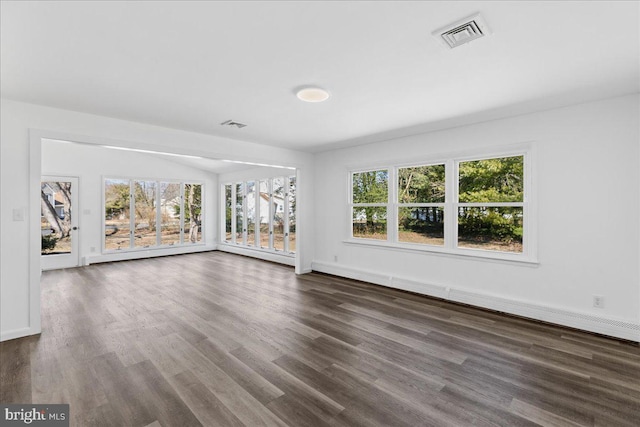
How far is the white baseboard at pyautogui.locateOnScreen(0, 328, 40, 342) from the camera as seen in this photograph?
124 inches

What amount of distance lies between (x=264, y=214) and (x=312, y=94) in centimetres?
555

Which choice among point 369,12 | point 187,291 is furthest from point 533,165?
point 187,291

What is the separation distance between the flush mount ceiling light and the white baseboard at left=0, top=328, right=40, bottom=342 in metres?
3.84

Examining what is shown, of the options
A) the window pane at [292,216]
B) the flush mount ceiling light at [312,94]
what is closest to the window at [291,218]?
the window pane at [292,216]

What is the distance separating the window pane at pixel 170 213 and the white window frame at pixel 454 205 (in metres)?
5.68

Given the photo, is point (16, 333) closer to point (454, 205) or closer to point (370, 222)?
point (370, 222)

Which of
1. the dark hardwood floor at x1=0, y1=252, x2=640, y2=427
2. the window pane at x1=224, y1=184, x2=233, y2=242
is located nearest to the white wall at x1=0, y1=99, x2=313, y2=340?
the dark hardwood floor at x1=0, y1=252, x2=640, y2=427

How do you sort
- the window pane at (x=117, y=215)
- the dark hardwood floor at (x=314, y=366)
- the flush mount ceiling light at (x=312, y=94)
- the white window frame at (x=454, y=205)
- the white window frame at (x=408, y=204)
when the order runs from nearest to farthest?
1. the dark hardwood floor at (x=314, y=366)
2. the flush mount ceiling light at (x=312, y=94)
3. the white window frame at (x=454, y=205)
4. the white window frame at (x=408, y=204)
5. the window pane at (x=117, y=215)

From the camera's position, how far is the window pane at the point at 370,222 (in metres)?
5.48

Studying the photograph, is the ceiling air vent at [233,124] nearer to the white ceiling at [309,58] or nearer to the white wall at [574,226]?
the white ceiling at [309,58]

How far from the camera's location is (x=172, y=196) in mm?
8914

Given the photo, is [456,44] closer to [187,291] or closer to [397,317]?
[397,317]

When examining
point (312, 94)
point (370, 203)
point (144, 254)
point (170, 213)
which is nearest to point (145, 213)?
point (170, 213)

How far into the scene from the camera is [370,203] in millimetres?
5676
